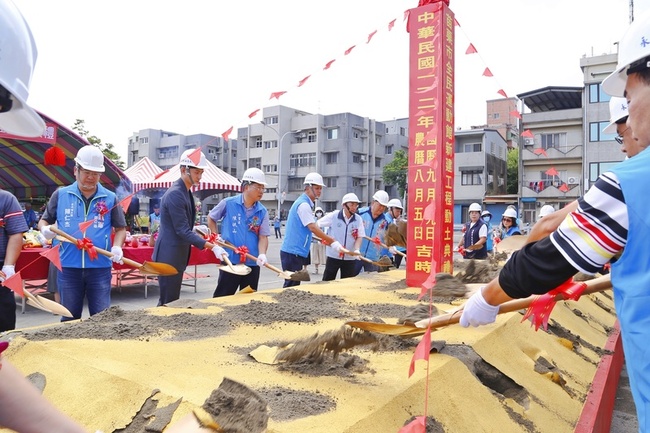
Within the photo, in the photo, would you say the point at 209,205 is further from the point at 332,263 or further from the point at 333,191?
the point at 332,263

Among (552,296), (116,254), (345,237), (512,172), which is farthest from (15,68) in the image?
(512,172)

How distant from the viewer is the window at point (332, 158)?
39.8 metres

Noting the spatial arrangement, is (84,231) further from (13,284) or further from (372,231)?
(372,231)

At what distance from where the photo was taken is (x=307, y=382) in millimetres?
1818

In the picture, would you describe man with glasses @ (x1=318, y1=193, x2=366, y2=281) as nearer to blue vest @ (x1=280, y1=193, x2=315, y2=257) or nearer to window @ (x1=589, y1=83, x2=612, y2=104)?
blue vest @ (x1=280, y1=193, x2=315, y2=257)

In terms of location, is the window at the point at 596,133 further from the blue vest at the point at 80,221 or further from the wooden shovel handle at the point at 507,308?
the blue vest at the point at 80,221

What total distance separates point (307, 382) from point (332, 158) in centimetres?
3883

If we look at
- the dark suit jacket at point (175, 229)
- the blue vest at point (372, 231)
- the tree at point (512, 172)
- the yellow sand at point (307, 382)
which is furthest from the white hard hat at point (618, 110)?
the tree at point (512, 172)

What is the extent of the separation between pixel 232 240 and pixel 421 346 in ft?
10.9

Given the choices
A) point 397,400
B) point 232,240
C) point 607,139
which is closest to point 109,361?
point 397,400

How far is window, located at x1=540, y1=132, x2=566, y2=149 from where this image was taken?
27.0 metres

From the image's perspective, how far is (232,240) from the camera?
4.95 m

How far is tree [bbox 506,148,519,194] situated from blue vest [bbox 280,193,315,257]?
115 ft

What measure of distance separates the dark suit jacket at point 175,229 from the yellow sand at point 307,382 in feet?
4.06
